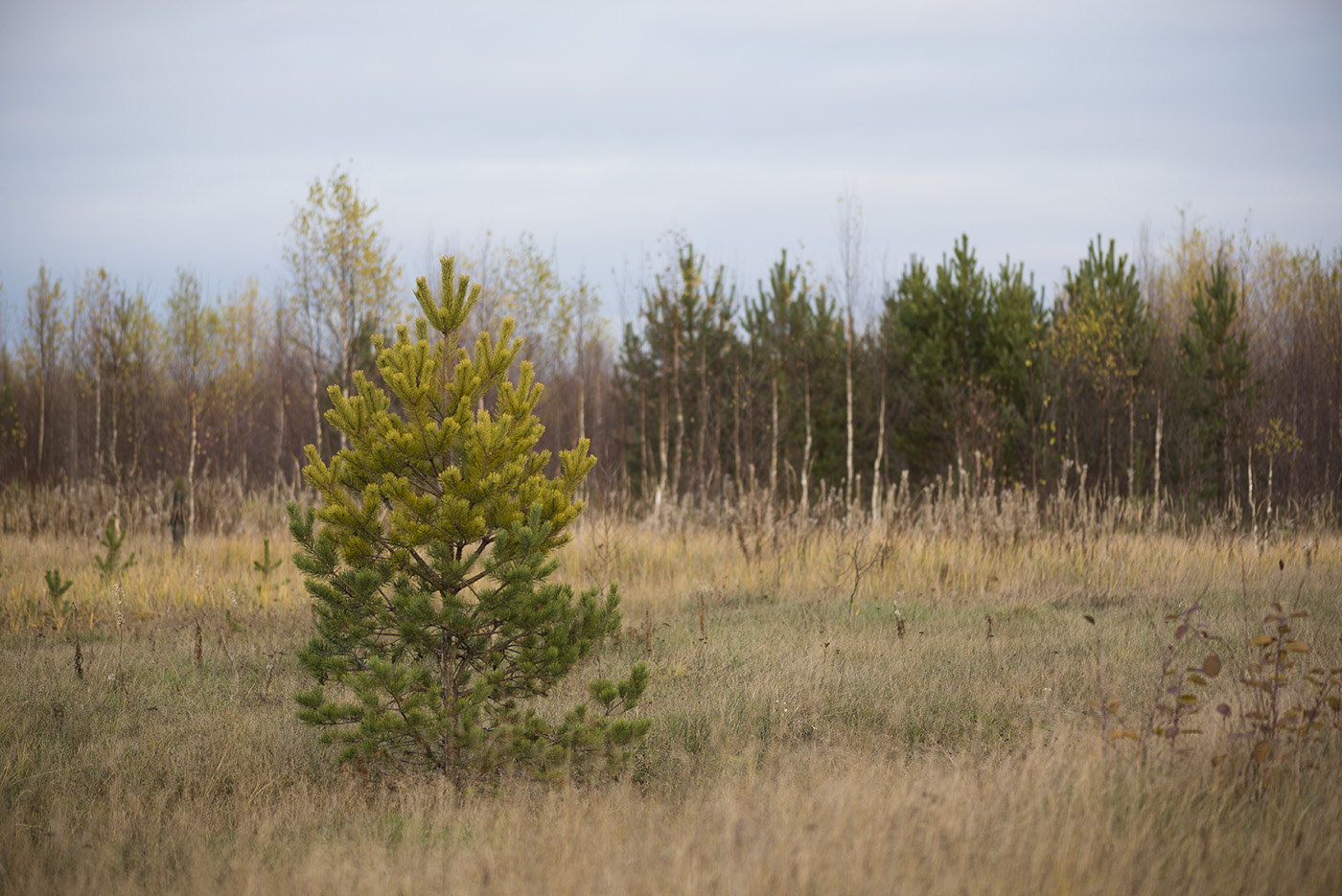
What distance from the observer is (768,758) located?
412 centimetres

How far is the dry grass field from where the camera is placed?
8.78 feet

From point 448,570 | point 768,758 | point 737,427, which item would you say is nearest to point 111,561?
point 448,570

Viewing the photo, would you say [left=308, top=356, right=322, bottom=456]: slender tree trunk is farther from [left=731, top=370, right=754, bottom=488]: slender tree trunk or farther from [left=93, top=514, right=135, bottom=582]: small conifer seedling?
[left=731, top=370, right=754, bottom=488]: slender tree trunk

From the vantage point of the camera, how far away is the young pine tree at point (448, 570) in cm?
369

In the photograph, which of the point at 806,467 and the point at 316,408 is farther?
the point at 316,408

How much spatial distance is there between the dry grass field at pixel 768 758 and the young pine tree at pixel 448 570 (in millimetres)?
250

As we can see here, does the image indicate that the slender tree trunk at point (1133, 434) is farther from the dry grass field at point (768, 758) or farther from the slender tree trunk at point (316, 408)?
the slender tree trunk at point (316, 408)

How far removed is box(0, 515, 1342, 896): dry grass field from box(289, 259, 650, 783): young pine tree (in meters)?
0.25

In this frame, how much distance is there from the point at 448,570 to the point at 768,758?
5.85ft

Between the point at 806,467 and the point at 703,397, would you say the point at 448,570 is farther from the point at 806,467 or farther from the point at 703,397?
the point at 703,397

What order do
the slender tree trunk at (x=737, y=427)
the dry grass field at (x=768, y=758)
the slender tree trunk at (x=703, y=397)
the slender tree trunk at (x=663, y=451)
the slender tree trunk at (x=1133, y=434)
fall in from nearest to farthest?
1. the dry grass field at (x=768, y=758)
2. the slender tree trunk at (x=663, y=451)
3. the slender tree trunk at (x=737, y=427)
4. the slender tree trunk at (x=1133, y=434)
5. the slender tree trunk at (x=703, y=397)

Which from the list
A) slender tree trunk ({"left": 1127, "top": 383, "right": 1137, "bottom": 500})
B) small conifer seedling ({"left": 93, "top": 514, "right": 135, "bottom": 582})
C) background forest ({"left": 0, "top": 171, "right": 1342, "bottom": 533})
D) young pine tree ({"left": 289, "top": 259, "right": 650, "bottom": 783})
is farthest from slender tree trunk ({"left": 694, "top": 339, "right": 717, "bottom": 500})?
young pine tree ({"left": 289, "top": 259, "right": 650, "bottom": 783})

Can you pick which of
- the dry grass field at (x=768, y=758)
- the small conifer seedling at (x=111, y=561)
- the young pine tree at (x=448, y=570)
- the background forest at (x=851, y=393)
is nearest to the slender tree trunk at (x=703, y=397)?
the background forest at (x=851, y=393)

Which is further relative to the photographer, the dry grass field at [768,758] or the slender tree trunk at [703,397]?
the slender tree trunk at [703,397]
